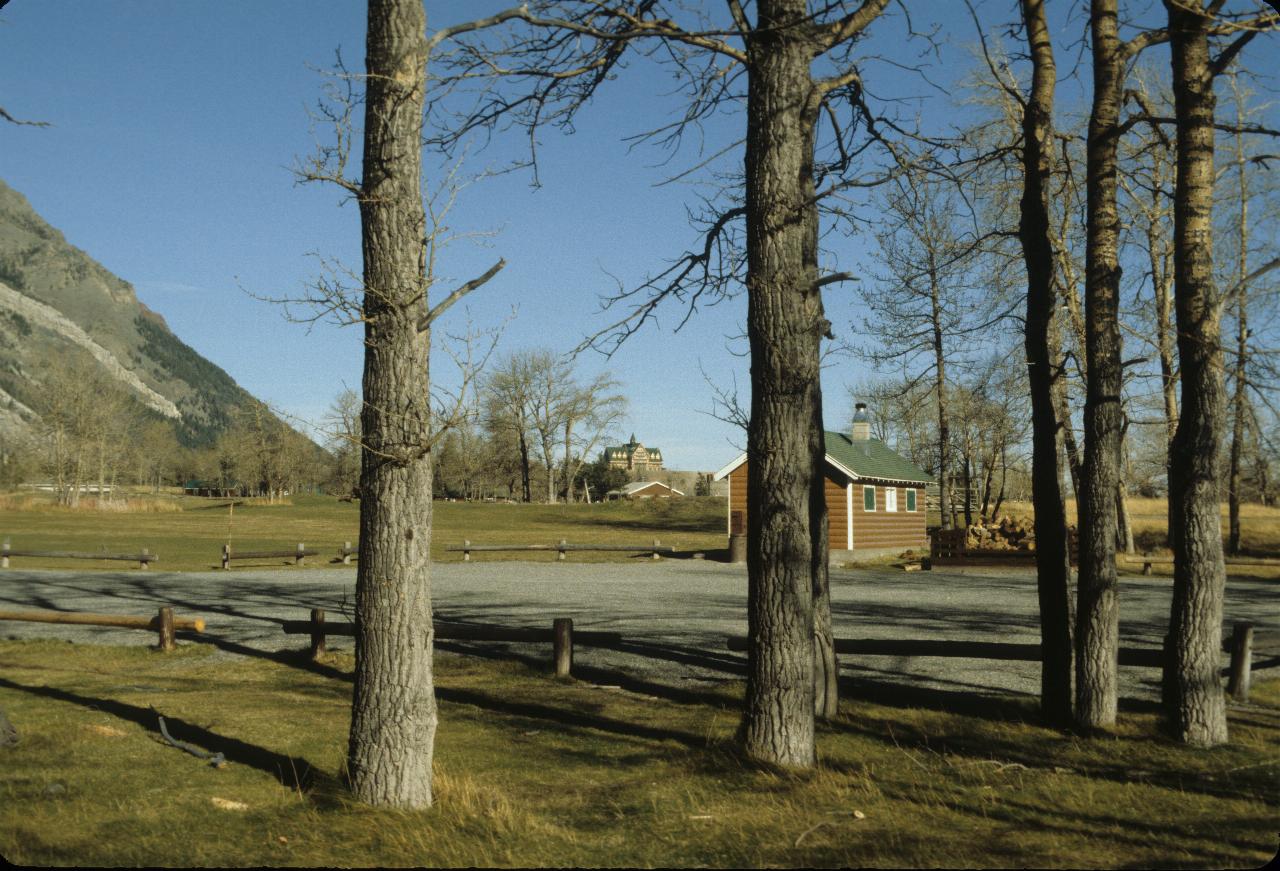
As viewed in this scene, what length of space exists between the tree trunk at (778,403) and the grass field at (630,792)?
535mm

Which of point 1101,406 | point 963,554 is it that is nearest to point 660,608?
point 1101,406

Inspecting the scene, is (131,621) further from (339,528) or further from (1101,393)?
(339,528)

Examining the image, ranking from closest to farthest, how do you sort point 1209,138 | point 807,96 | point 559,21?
point 559,21 → point 807,96 → point 1209,138

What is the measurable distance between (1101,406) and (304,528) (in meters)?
55.9

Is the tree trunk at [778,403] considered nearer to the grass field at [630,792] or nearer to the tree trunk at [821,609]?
the grass field at [630,792]

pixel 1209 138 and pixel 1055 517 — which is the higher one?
pixel 1209 138

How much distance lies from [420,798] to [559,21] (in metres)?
5.31

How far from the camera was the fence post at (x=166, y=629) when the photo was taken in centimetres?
1354

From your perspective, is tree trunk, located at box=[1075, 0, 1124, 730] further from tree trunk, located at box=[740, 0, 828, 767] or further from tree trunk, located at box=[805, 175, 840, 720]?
tree trunk, located at box=[740, 0, 828, 767]

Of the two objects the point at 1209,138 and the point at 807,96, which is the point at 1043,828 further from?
the point at 1209,138

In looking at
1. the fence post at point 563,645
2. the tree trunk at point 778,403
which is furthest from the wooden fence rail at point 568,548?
the tree trunk at point 778,403

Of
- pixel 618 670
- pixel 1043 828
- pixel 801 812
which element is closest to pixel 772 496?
pixel 801 812

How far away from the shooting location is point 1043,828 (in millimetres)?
6105

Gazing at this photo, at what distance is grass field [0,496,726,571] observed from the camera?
39219mm
